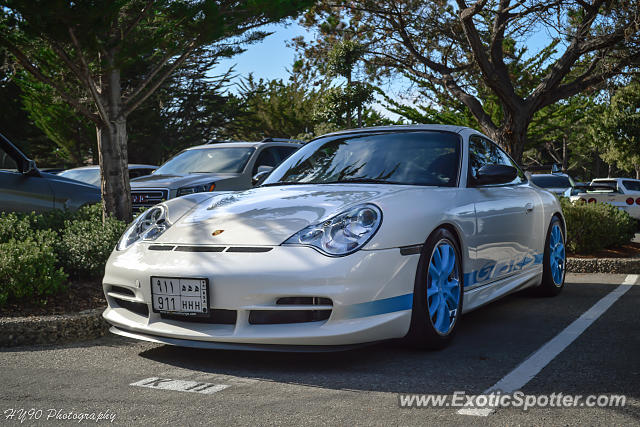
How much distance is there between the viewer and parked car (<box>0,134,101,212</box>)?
8234 mm

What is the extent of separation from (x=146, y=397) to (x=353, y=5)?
1389 cm

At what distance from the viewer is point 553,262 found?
21.5 feet

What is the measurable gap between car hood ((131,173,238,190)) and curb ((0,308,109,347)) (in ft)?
15.5

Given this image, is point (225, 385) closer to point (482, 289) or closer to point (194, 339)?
point (194, 339)

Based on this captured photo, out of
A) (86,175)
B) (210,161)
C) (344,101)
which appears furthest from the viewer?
(344,101)

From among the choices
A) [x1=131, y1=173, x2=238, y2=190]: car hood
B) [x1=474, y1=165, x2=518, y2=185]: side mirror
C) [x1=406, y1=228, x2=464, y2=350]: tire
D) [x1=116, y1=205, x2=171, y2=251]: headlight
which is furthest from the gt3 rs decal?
[x1=131, y1=173, x2=238, y2=190]: car hood

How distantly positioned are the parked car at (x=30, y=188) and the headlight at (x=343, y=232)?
5.43 m

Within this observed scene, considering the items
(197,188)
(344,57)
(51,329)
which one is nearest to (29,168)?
(197,188)

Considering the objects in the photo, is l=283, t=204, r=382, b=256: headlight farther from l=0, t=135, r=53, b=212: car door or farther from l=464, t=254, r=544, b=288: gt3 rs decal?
l=0, t=135, r=53, b=212: car door

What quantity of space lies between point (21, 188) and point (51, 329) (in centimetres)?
424

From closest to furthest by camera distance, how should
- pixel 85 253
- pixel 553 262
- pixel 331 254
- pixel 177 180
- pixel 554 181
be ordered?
pixel 331 254 < pixel 85 253 < pixel 553 262 < pixel 177 180 < pixel 554 181

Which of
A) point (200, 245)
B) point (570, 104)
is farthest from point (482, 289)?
point (570, 104)

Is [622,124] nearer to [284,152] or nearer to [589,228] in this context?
[284,152]

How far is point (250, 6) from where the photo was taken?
7508 mm
